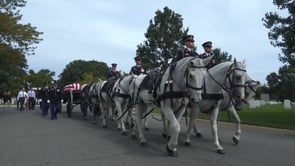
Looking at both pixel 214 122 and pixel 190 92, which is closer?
pixel 190 92

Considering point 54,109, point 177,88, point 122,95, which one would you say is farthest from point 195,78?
point 54,109

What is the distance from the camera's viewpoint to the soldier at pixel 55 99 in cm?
2075

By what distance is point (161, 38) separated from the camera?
50.4m

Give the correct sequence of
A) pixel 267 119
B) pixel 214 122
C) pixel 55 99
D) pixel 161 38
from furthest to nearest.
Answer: pixel 161 38, pixel 55 99, pixel 267 119, pixel 214 122

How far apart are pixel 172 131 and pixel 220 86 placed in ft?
7.57

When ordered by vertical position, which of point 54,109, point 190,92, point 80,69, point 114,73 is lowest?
point 54,109

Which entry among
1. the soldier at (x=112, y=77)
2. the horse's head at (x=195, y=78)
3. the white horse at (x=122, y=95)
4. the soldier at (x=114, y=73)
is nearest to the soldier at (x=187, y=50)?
the horse's head at (x=195, y=78)

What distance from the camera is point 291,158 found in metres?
8.74

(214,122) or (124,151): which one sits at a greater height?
(214,122)

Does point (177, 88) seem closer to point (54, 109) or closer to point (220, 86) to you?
point (220, 86)

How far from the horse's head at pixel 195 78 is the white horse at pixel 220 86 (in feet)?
5.42

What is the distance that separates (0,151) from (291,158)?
7.10m

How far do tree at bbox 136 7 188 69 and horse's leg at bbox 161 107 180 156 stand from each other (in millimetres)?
40632

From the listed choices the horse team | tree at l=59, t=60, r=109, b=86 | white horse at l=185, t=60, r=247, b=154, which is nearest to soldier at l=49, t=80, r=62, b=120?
the horse team
